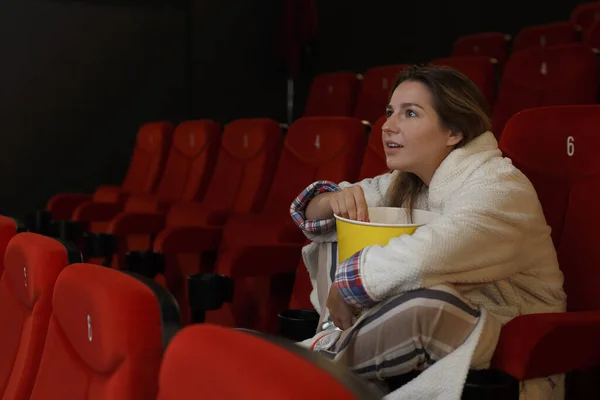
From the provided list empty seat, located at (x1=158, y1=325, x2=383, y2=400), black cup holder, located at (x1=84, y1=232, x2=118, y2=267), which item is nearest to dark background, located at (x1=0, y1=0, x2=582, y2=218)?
black cup holder, located at (x1=84, y1=232, x2=118, y2=267)

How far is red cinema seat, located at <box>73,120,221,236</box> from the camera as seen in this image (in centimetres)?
129

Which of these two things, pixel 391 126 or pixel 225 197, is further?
pixel 225 197

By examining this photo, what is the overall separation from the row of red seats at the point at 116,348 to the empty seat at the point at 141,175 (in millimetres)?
1011

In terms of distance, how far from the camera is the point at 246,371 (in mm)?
186

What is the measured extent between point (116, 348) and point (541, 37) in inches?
60.0

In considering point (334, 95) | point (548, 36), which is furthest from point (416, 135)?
point (548, 36)

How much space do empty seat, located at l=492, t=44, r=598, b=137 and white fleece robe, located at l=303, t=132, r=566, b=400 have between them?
24.1 inches

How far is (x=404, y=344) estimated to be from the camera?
41 centimetres

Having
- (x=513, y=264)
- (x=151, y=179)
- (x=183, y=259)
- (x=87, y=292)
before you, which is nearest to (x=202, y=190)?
(x=151, y=179)

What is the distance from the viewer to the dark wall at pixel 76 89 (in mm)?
1729

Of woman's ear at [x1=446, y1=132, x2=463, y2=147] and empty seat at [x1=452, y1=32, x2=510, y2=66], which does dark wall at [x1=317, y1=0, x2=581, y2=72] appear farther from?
woman's ear at [x1=446, y1=132, x2=463, y2=147]

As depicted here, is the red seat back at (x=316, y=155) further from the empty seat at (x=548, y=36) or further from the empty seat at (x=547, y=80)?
the empty seat at (x=548, y=36)

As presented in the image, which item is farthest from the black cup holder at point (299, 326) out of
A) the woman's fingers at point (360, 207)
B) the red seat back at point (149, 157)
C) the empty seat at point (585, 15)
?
the empty seat at point (585, 15)

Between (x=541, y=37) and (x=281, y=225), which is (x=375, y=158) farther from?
(x=541, y=37)
